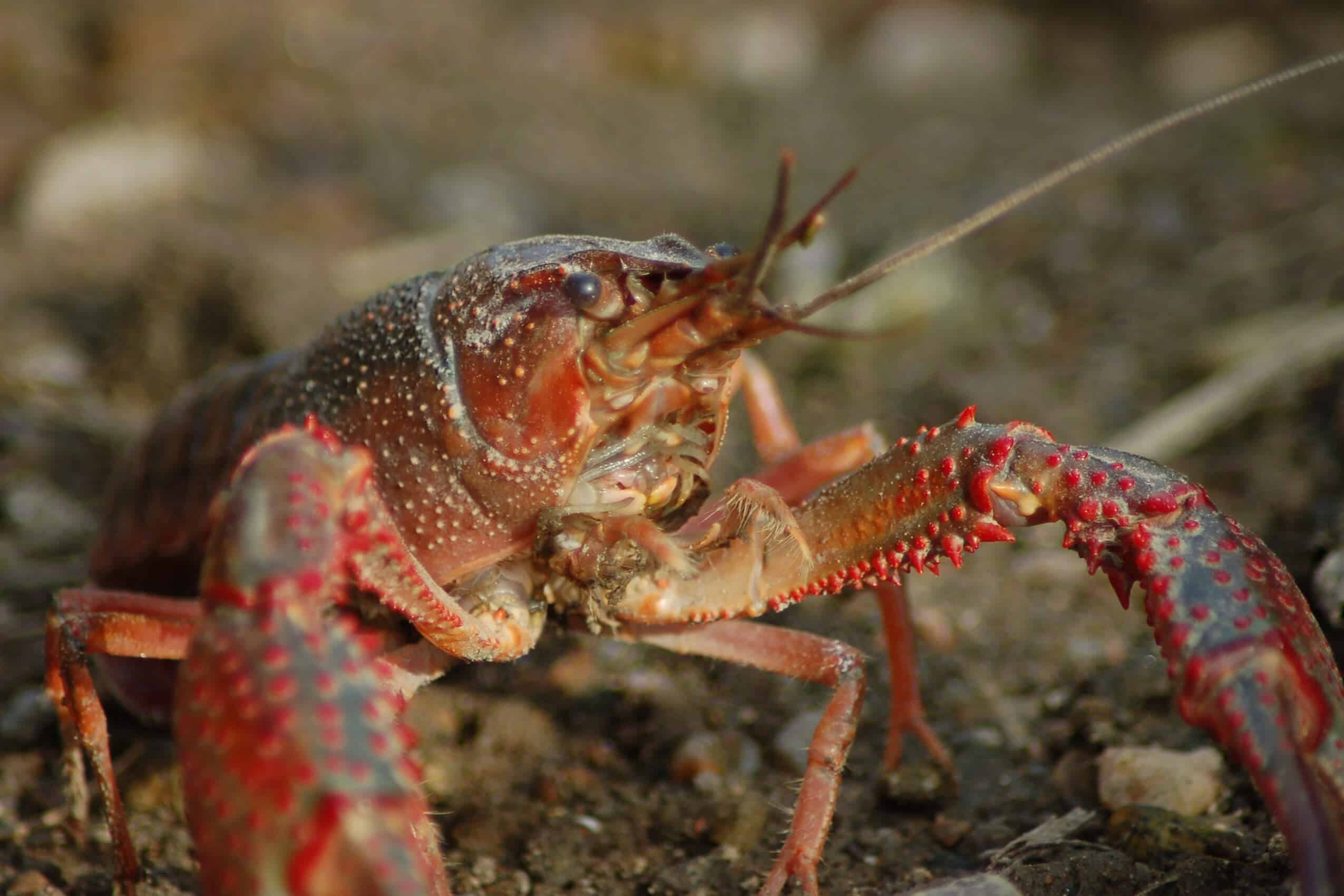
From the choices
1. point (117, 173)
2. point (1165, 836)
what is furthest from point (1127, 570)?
point (117, 173)

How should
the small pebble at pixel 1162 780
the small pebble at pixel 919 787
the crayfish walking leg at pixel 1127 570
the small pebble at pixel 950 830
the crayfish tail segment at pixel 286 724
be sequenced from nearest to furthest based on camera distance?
the crayfish tail segment at pixel 286 724 → the crayfish walking leg at pixel 1127 570 → the small pebble at pixel 1162 780 → the small pebble at pixel 950 830 → the small pebble at pixel 919 787

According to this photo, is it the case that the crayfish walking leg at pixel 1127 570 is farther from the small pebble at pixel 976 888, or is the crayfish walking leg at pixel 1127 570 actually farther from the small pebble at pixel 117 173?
the small pebble at pixel 117 173

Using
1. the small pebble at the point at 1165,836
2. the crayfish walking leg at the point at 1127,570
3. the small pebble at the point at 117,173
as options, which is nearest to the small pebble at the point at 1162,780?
the small pebble at the point at 1165,836

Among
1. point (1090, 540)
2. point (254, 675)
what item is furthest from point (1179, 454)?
point (254, 675)

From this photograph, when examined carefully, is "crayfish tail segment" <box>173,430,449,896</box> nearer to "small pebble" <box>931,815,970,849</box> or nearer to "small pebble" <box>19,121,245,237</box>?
"small pebble" <box>931,815,970,849</box>

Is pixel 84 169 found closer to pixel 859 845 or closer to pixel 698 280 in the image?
pixel 698 280

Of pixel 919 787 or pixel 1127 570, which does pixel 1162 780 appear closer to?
pixel 919 787
